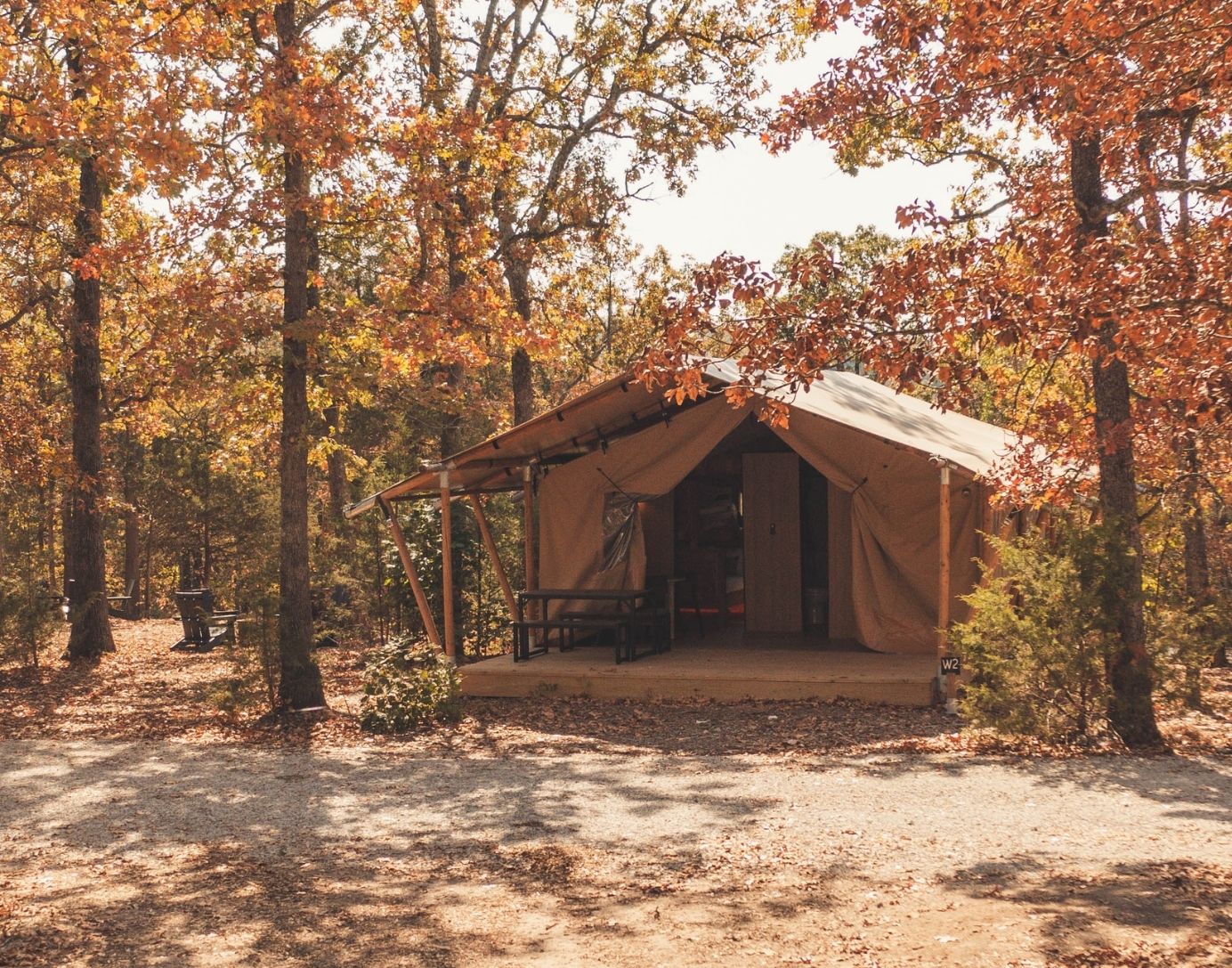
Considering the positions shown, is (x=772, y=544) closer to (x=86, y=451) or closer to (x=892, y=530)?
(x=892, y=530)

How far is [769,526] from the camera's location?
13.1m

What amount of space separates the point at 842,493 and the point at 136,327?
41.7 ft

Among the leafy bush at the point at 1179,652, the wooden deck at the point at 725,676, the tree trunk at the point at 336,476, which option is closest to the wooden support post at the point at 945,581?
the wooden deck at the point at 725,676

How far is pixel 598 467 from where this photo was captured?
12.1 metres

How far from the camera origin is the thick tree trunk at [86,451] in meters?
13.9

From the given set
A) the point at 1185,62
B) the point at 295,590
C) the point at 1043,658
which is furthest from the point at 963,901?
the point at 295,590

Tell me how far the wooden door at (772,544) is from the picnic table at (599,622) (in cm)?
152

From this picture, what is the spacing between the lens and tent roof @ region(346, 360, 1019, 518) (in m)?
10.4

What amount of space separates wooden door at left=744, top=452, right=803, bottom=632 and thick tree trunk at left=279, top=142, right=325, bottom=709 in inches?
202

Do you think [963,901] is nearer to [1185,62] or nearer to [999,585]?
[999,585]

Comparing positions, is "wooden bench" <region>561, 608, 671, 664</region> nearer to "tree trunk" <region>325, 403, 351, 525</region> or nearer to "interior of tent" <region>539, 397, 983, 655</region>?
"interior of tent" <region>539, 397, 983, 655</region>

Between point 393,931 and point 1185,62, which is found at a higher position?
point 1185,62

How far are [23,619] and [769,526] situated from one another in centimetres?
831

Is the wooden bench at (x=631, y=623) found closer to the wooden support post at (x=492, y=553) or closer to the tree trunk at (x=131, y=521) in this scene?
the wooden support post at (x=492, y=553)
